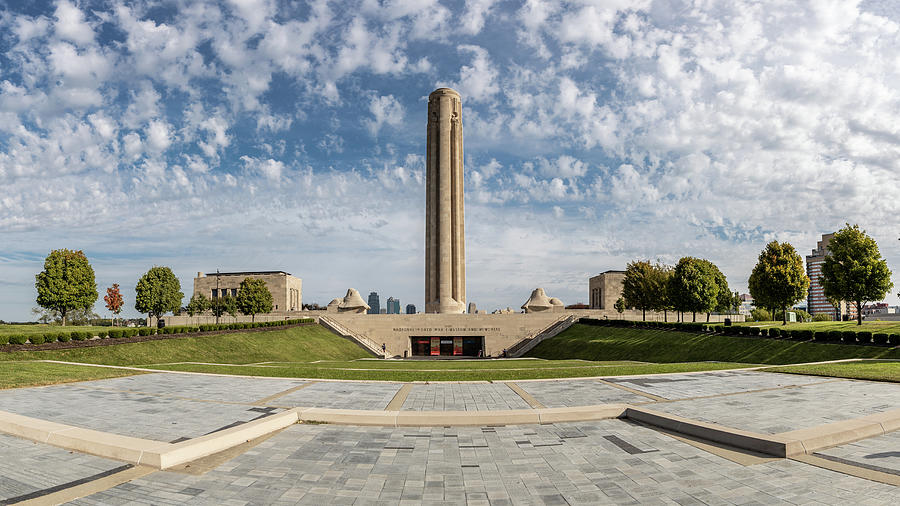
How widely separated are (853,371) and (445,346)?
54473 mm

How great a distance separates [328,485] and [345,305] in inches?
3453

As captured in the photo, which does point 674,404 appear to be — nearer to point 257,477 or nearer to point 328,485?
point 328,485

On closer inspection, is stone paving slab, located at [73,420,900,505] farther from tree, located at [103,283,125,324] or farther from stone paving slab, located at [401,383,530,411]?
tree, located at [103,283,125,324]

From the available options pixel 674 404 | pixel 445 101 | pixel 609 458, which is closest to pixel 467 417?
pixel 609 458

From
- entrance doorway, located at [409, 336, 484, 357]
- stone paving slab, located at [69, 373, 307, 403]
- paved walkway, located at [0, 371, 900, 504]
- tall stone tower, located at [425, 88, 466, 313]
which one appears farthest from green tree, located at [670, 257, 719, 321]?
stone paving slab, located at [69, 373, 307, 403]

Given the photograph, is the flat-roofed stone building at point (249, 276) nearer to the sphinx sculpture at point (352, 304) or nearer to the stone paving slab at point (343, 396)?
the sphinx sculpture at point (352, 304)

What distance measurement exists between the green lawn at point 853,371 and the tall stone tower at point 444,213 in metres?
65.1

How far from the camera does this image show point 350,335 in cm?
6656

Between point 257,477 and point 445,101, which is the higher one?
point 445,101

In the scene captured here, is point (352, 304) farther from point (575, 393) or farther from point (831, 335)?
point (575, 393)

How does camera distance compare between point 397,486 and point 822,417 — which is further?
point 822,417

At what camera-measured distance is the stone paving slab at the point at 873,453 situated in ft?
27.8

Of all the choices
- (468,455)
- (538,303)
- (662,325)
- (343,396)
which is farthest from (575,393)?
(538,303)

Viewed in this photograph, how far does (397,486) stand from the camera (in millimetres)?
7848
